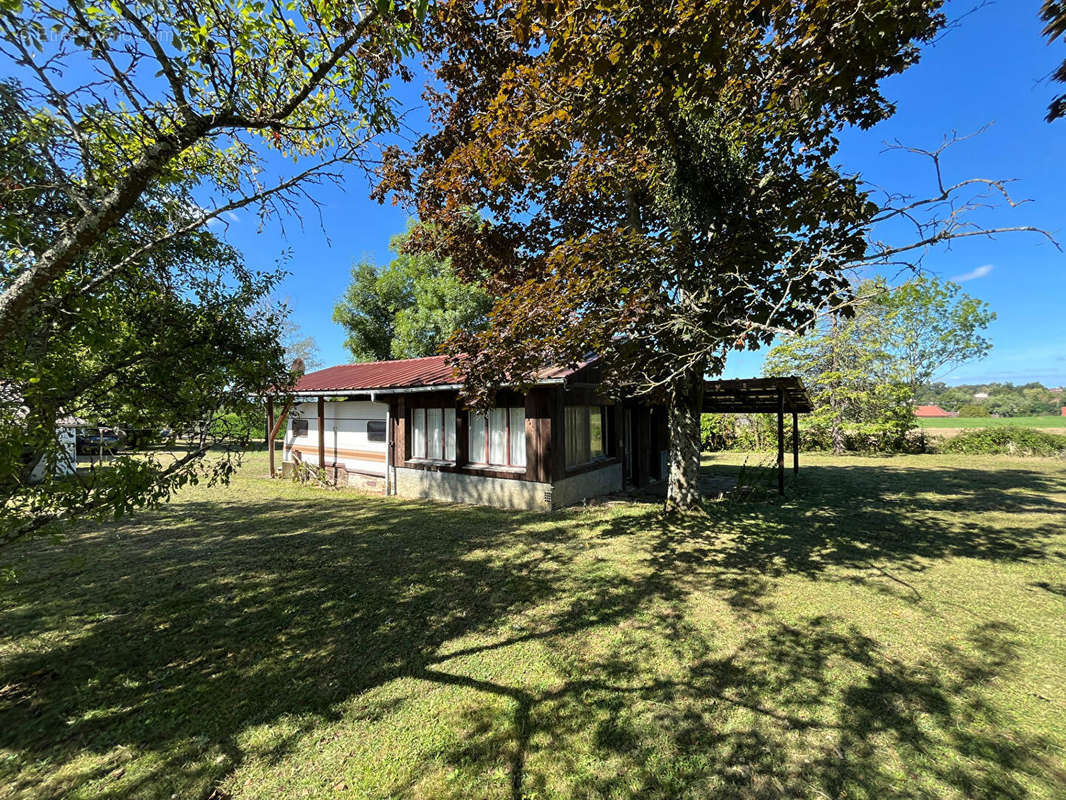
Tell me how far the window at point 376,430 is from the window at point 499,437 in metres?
3.66

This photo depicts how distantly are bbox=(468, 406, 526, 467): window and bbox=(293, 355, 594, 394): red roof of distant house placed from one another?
1.42 metres

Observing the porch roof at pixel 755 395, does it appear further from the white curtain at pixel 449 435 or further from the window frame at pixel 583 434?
the white curtain at pixel 449 435

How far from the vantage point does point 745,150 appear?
21.1ft

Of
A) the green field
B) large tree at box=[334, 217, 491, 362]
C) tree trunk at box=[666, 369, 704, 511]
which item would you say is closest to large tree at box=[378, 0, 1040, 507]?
tree trunk at box=[666, 369, 704, 511]

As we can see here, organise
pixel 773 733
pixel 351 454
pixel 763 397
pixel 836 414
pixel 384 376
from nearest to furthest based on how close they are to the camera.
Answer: pixel 773 733
pixel 763 397
pixel 384 376
pixel 351 454
pixel 836 414

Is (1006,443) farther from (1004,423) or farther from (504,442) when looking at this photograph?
(504,442)

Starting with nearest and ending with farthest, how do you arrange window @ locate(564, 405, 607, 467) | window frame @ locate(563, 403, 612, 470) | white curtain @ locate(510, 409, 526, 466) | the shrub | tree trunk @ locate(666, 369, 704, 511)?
1. tree trunk @ locate(666, 369, 704, 511)
2. white curtain @ locate(510, 409, 526, 466)
3. window frame @ locate(563, 403, 612, 470)
4. window @ locate(564, 405, 607, 467)
5. the shrub

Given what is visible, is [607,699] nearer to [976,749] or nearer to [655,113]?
[976,749]

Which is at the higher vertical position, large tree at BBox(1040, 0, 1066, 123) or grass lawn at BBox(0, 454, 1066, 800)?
large tree at BBox(1040, 0, 1066, 123)

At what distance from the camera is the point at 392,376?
12.8m

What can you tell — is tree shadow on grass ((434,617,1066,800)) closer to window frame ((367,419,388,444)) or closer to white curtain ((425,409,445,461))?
white curtain ((425,409,445,461))

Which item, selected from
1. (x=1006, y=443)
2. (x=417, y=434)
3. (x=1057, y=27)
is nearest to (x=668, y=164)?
(x=1057, y=27)

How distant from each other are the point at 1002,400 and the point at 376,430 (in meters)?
97.4

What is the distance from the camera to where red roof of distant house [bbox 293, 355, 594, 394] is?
9.37 metres
